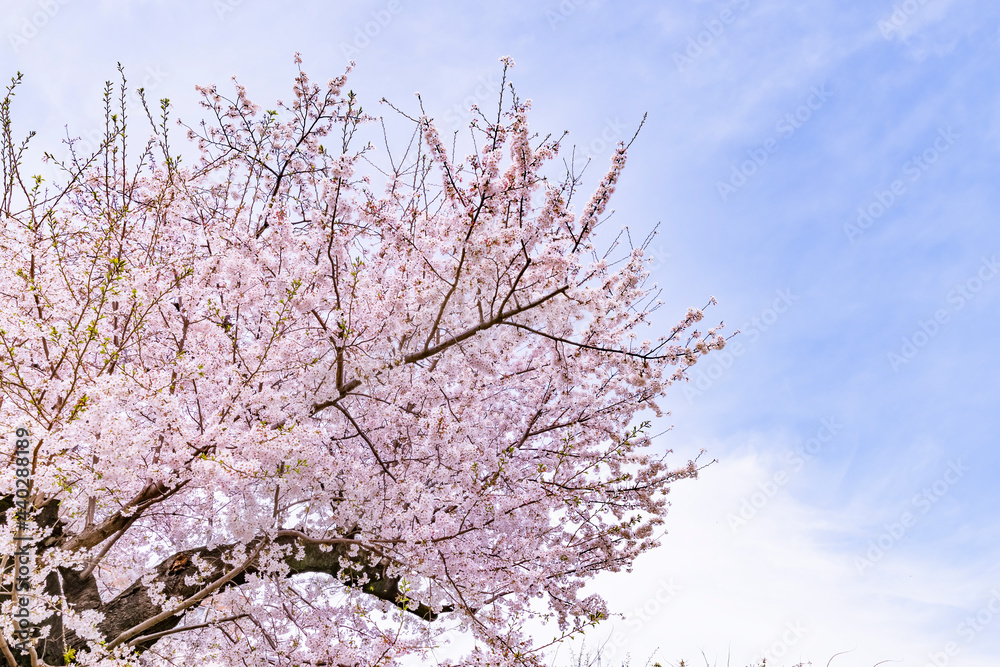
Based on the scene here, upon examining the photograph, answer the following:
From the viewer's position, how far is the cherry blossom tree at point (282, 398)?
5430 mm

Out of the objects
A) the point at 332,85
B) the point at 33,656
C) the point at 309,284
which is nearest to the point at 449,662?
the point at 33,656

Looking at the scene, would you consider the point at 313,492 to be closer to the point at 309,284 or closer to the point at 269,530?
the point at 269,530

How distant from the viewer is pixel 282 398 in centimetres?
576

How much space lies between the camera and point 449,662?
7.04 metres

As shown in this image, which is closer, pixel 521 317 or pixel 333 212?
pixel 333 212

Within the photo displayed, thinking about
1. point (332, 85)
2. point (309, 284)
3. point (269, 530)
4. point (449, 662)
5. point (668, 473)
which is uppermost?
point (332, 85)

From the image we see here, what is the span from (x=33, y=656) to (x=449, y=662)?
3.64 m

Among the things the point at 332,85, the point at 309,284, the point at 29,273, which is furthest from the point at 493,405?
the point at 29,273

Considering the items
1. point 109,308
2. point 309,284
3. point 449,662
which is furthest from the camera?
point 449,662

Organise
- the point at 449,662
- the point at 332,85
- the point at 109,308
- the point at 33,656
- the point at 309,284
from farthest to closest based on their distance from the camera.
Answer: the point at 332,85, the point at 449,662, the point at 109,308, the point at 309,284, the point at 33,656

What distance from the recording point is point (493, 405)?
27.8 feet

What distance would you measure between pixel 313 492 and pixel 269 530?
497mm

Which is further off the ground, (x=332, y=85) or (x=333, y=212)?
(x=332, y=85)

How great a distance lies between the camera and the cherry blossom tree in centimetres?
543
